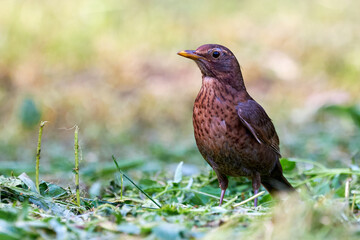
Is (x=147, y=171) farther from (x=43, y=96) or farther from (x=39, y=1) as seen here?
(x=39, y=1)

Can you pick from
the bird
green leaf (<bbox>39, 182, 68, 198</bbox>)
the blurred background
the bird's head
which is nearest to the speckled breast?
the bird

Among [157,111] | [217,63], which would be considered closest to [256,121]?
[217,63]

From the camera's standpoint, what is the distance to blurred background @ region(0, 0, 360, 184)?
7.18 meters

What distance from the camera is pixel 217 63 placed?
4480 millimetres

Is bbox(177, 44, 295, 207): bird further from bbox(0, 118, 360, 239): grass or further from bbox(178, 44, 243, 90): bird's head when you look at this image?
bbox(0, 118, 360, 239): grass

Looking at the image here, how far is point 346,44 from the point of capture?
33.1 ft

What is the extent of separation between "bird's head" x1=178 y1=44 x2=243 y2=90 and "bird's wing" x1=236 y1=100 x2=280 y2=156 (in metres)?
0.25

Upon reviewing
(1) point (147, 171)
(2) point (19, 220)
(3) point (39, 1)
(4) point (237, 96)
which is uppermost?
(3) point (39, 1)

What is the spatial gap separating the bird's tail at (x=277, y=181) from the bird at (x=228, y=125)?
0.10 metres

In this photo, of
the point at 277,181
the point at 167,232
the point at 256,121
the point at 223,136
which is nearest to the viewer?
the point at 167,232

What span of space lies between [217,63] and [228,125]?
1.85 feet

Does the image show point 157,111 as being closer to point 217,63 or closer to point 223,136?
point 217,63

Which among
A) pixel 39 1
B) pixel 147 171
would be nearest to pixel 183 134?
pixel 147 171

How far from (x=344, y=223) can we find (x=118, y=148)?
4.68m
